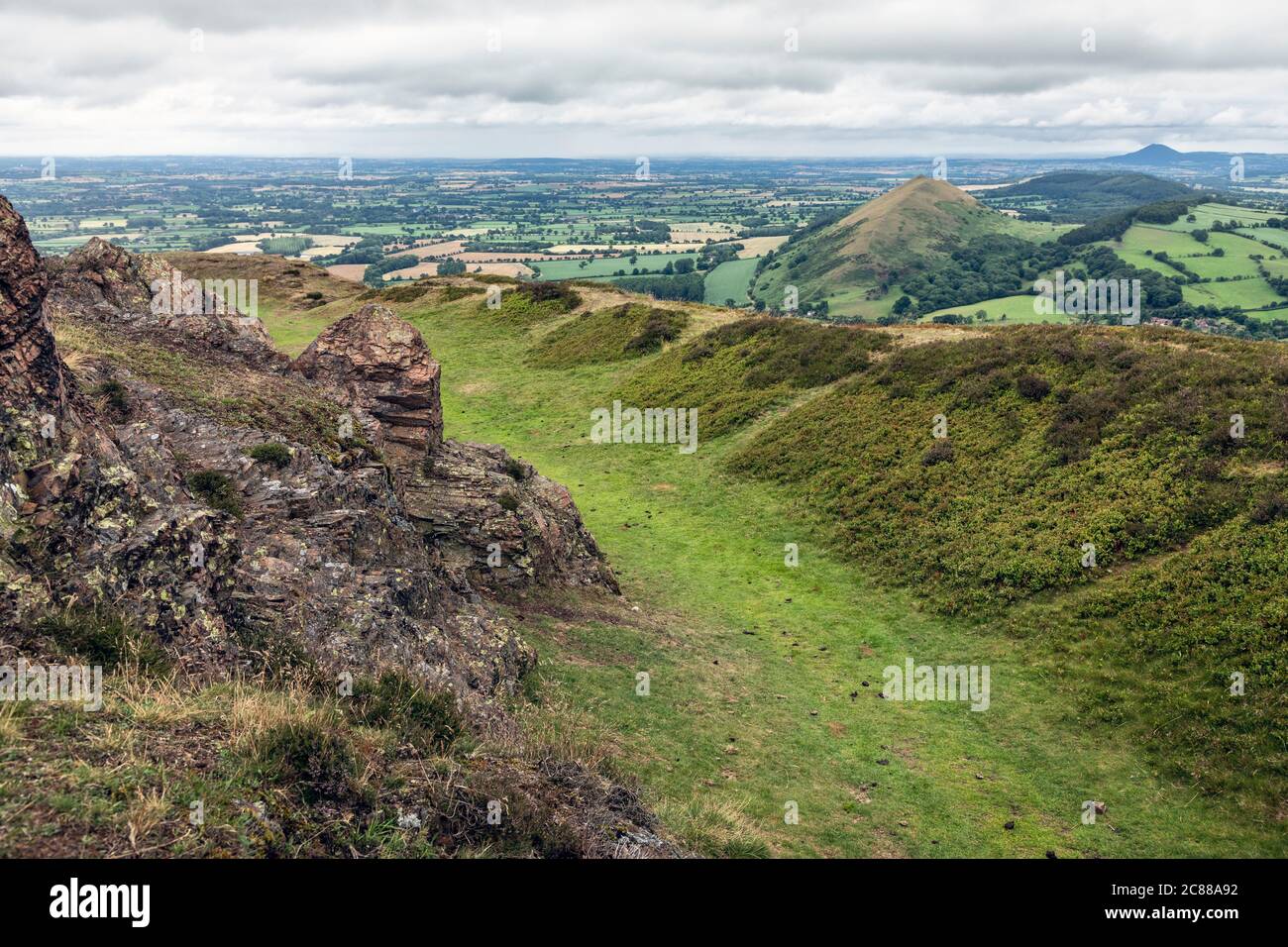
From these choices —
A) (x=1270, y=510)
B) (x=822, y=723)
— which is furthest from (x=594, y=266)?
(x=822, y=723)

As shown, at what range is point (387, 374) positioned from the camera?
24625 millimetres

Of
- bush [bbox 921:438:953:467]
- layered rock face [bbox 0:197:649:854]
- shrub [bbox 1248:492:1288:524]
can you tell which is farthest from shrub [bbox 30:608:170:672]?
bush [bbox 921:438:953:467]

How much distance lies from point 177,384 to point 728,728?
51.9 ft

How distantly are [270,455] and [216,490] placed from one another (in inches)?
→ 58.7

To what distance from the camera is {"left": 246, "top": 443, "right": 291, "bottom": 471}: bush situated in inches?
603

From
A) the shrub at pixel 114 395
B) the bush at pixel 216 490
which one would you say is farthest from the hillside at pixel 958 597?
the shrub at pixel 114 395

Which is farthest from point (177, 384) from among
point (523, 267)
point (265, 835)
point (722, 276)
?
point (722, 276)

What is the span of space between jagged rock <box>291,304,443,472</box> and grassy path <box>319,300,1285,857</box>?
798cm

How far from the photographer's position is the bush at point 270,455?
15312 millimetres

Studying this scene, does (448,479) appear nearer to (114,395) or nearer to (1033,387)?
(114,395)

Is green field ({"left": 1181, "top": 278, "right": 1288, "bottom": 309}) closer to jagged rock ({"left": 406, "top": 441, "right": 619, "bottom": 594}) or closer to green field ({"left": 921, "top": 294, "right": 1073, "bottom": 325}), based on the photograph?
green field ({"left": 921, "top": 294, "right": 1073, "bottom": 325})

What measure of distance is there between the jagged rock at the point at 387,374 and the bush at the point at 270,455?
695 centimetres
